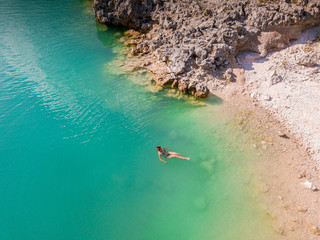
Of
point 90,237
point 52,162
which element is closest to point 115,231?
point 90,237

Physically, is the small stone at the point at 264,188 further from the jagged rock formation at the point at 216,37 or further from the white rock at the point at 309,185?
the jagged rock formation at the point at 216,37

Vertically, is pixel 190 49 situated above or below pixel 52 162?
above

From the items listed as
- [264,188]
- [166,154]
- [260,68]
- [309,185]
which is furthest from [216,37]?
[309,185]

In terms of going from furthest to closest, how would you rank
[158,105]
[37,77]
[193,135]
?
[37,77] < [158,105] < [193,135]

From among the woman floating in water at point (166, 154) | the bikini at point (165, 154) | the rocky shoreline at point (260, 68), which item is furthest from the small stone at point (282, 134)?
the bikini at point (165, 154)

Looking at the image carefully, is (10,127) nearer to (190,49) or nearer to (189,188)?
(189,188)

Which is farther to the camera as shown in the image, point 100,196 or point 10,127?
point 10,127
